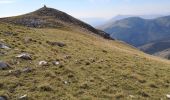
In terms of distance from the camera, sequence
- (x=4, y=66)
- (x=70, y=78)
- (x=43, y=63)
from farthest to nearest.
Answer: (x=43, y=63) < (x=4, y=66) < (x=70, y=78)

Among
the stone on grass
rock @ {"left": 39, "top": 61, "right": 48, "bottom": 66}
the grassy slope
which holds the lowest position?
the grassy slope

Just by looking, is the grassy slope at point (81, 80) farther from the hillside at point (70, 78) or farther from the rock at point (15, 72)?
the rock at point (15, 72)

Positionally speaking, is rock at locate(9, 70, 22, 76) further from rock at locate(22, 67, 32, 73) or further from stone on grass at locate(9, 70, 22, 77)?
rock at locate(22, 67, 32, 73)

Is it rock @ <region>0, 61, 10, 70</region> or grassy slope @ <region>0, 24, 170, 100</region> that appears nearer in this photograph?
grassy slope @ <region>0, 24, 170, 100</region>

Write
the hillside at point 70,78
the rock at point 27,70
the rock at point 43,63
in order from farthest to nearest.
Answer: the rock at point 43,63 < the rock at point 27,70 < the hillside at point 70,78

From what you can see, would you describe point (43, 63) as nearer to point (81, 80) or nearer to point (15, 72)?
point (15, 72)

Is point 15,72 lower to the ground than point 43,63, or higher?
lower

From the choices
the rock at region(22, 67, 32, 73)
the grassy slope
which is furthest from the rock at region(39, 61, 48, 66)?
the rock at region(22, 67, 32, 73)

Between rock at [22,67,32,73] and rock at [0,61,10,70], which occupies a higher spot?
rock at [0,61,10,70]

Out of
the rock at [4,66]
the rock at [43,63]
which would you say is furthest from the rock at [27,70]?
the rock at [43,63]

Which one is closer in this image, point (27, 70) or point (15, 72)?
point (15, 72)

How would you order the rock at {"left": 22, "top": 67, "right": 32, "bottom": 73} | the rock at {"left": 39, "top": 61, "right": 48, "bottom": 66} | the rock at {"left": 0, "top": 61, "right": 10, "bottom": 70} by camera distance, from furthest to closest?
1. the rock at {"left": 39, "top": 61, "right": 48, "bottom": 66}
2. the rock at {"left": 0, "top": 61, "right": 10, "bottom": 70}
3. the rock at {"left": 22, "top": 67, "right": 32, "bottom": 73}

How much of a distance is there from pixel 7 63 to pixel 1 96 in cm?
641

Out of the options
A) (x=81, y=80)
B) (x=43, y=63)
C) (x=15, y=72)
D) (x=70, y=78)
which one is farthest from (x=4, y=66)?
(x=81, y=80)
